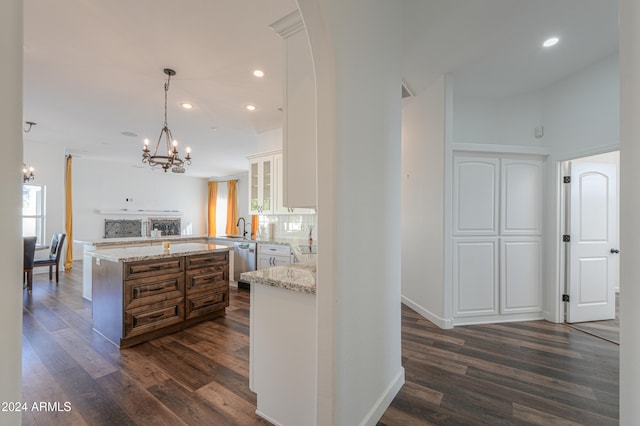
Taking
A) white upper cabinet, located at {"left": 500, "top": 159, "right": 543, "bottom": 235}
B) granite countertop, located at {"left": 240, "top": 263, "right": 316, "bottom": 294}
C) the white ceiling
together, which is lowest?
granite countertop, located at {"left": 240, "top": 263, "right": 316, "bottom": 294}

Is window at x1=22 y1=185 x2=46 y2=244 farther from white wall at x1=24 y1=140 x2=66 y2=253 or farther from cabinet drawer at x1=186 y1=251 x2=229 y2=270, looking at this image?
cabinet drawer at x1=186 y1=251 x2=229 y2=270

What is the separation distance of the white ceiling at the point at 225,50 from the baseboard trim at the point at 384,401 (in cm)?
290

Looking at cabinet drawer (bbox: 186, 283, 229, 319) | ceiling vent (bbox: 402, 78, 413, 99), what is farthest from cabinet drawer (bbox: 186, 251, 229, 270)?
ceiling vent (bbox: 402, 78, 413, 99)

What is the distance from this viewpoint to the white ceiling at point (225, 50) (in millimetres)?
2156

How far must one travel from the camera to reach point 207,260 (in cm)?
334

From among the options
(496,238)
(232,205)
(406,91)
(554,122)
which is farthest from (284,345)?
(232,205)

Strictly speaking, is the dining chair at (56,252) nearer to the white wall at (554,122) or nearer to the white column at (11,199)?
the white column at (11,199)

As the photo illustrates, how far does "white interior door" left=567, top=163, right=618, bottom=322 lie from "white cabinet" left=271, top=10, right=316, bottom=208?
3.57m

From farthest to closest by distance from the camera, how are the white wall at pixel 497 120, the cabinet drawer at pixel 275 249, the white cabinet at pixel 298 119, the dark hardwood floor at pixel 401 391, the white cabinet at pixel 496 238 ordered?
the cabinet drawer at pixel 275 249, the white wall at pixel 497 120, the white cabinet at pixel 496 238, the dark hardwood floor at pixel 401 391, the white cabinet at pixel 298 119

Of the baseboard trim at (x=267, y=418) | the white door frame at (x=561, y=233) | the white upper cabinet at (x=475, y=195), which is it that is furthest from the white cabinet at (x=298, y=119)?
the white door frame at (x=561, y=233)

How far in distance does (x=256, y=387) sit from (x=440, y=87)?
11.5 feet

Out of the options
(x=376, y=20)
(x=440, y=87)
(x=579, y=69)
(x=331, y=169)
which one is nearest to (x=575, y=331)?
(x=579, y=69)

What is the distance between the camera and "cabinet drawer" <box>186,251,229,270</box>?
10.4ft

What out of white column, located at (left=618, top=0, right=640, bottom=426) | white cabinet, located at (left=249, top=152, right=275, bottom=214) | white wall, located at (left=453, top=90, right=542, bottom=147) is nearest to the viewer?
white column, located at (left=618, top=0, right=640, bottom=426)
